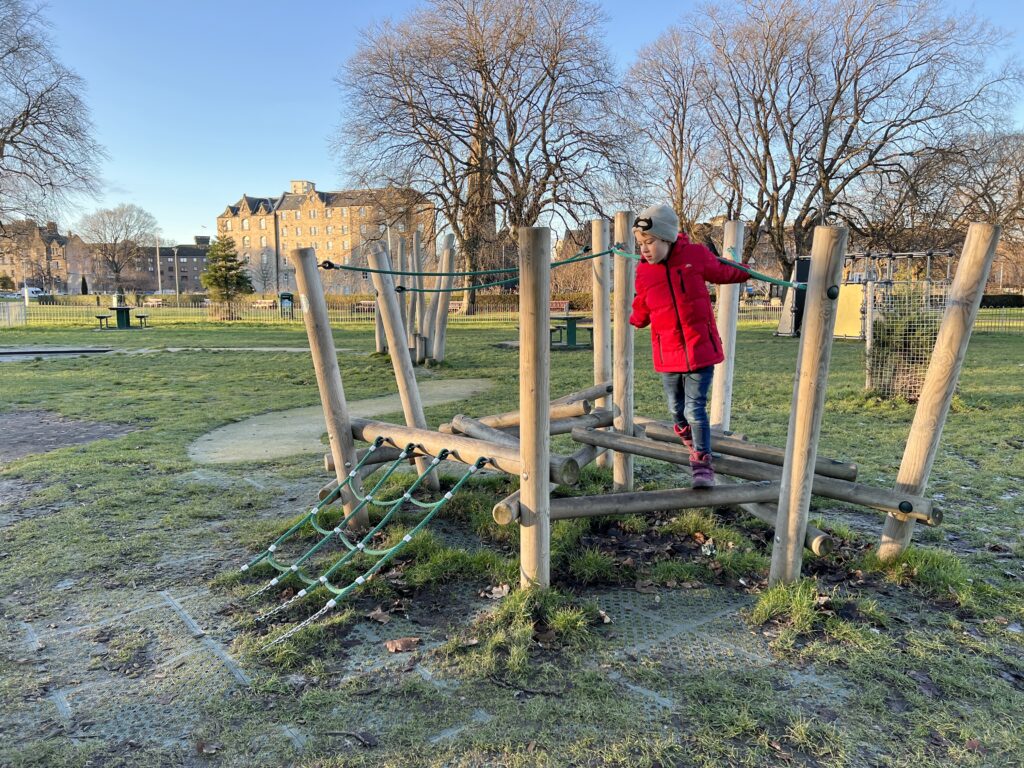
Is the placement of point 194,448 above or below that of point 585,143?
below

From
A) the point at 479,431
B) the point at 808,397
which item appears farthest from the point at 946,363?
the point at 479,431

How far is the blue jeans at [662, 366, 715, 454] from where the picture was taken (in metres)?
3.95

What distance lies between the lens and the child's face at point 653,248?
368 centimetres

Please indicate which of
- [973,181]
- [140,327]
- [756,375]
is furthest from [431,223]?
[756,375]

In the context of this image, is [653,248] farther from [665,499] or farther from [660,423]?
[660,423]

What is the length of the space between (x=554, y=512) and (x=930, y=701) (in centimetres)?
181

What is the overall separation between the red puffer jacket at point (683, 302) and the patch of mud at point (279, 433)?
4225mm

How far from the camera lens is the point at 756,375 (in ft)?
42.0

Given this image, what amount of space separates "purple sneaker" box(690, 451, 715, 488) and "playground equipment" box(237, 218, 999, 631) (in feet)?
0.24

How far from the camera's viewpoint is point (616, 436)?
468cm

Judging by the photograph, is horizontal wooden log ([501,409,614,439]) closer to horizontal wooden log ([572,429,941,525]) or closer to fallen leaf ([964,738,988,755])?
horizontal wooden log ([572,429,941,525])

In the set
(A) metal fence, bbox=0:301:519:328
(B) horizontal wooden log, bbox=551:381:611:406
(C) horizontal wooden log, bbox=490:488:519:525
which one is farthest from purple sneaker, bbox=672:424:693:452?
(A) metal fence, bbox=0:301:519:328

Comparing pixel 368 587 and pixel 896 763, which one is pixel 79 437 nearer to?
pixel 368 587

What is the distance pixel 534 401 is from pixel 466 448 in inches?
28.4
